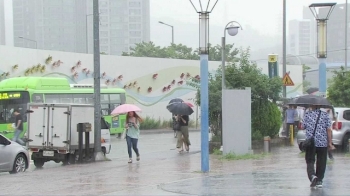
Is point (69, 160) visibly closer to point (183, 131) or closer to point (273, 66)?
point (183, 131)

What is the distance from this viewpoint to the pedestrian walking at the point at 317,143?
1170cm

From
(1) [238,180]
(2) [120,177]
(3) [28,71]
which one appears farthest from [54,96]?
(1) [238,180]

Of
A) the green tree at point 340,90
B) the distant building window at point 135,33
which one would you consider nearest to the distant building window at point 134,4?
the distant building window at point 135,33

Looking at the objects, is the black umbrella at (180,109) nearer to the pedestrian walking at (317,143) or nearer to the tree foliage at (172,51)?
the pedestrian walking at (317,143)

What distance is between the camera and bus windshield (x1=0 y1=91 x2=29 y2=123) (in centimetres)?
2992

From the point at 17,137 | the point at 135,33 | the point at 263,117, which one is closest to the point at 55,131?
the point at 17,137

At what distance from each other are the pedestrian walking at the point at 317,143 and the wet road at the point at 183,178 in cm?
30

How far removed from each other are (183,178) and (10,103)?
17800 millimetres

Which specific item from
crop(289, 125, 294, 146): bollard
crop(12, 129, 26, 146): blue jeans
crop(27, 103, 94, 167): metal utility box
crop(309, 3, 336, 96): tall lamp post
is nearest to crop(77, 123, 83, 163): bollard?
crop(27, 103, 94, 167): metal utility box

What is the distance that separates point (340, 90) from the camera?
82.0 feet

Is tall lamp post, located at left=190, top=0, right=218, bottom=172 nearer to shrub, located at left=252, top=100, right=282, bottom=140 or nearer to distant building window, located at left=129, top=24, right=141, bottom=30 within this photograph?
shrub, located at left=252, top=100, right=282, bottom=140

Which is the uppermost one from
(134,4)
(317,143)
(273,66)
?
(134,4)

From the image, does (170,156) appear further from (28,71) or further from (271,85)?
(28,71)

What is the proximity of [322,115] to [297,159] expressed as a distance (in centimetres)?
698
